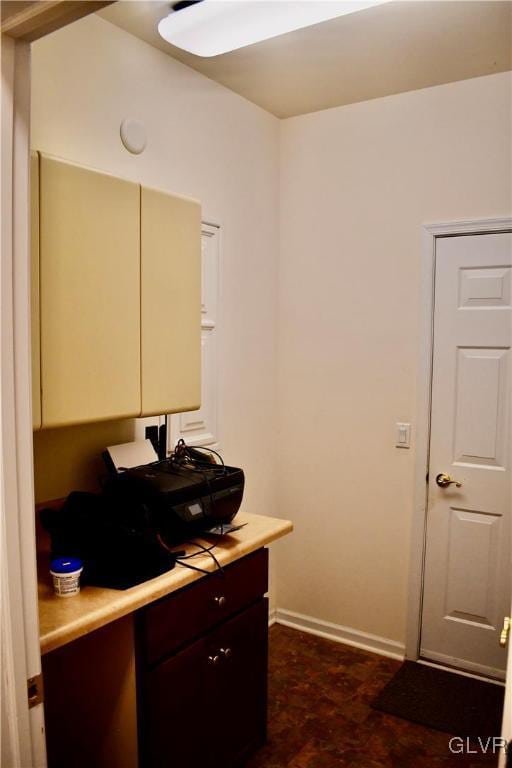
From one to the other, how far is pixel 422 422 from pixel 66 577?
1909mm

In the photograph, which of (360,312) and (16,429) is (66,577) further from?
(360,312)

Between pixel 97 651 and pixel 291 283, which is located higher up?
pixel 291 283

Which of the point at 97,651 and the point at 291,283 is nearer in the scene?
the point at 97,651

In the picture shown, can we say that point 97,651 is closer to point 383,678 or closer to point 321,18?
point 383,678

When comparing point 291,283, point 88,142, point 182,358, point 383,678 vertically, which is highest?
point 88,142

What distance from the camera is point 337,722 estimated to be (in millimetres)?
2545

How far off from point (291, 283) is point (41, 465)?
1768 millimetres

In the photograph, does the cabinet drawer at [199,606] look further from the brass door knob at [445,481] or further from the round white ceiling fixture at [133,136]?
the round white ceiling fixture at [133,136]

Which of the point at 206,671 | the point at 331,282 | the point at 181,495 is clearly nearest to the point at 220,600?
the point at 206,671

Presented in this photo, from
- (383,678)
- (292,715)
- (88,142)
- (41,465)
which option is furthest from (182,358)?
(383,678)

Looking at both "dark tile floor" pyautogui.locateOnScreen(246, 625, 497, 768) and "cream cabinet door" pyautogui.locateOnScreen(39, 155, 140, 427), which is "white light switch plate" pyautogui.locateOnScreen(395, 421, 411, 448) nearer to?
"dark tile floor" pyautogui.locateOnScreen(246, 625, 497, 768)

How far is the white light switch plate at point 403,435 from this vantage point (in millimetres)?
3012

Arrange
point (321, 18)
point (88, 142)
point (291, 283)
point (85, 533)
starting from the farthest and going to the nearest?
1. point (291, 283)
2. point (88, 142)
3. point (321, 18)
4. point (85, 533)

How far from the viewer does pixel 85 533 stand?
1.69 m
